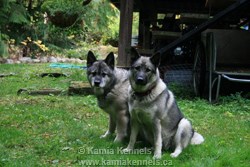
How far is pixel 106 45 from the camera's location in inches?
897

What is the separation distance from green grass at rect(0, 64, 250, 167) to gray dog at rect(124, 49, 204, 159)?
0.57 feet

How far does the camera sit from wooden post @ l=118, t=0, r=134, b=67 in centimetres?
864

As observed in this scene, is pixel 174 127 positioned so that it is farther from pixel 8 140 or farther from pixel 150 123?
A: pixel 8 140

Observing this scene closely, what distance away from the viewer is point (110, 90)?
4.89m

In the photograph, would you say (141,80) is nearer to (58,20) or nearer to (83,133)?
(83,133)

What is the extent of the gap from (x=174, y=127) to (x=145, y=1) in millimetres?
6600

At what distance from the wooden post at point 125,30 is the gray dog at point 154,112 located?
13.5 feet

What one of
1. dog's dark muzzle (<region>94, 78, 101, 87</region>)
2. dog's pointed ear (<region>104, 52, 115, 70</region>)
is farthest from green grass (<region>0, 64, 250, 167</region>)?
dog's pointed ear (<region>104, 52, 115, 70</region>)

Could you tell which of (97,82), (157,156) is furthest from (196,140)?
(97,82)

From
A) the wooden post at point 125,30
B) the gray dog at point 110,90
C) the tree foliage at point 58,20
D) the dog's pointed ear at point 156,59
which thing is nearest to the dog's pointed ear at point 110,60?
the gray dog at point 110,90

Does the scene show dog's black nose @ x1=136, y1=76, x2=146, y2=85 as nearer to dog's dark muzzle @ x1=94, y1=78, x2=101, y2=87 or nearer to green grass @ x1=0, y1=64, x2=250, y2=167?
dog's dark muzzle @ x1=94, y1=78, x2=101, y2=87

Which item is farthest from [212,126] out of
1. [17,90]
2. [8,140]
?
[17,90]

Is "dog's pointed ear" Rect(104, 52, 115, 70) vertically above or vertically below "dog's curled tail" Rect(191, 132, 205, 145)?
above

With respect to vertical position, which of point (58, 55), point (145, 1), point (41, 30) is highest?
point (145, 1)
